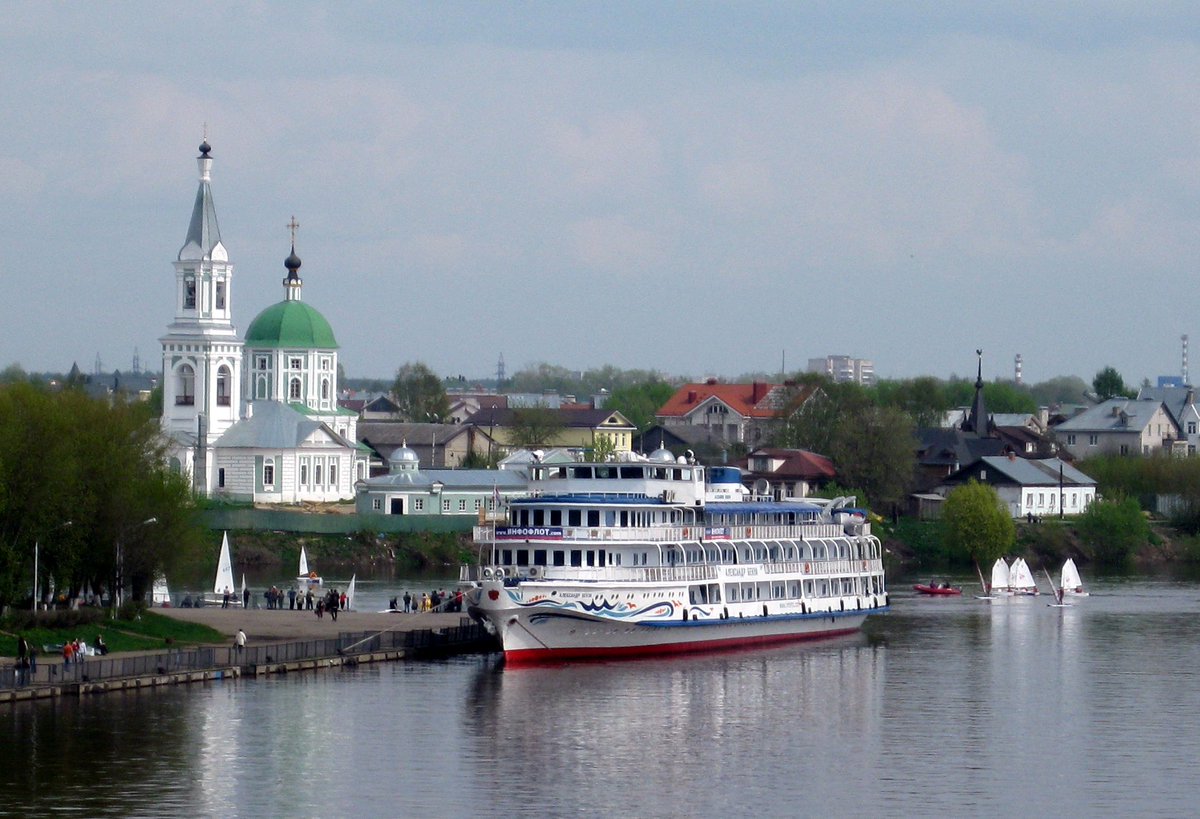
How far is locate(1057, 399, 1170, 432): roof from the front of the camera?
17825 centimetres

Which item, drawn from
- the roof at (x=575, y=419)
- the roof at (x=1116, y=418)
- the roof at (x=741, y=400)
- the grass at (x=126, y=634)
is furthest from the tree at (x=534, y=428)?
the grass at (x=126, y=634)

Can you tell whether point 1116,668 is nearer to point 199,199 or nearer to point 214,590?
point 214,590

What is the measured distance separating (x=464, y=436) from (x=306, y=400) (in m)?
28.4

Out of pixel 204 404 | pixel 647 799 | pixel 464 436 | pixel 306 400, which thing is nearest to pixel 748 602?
pixel 647 799

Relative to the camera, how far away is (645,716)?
190ft

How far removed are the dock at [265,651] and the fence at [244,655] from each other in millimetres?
25

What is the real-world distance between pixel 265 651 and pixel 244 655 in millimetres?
791

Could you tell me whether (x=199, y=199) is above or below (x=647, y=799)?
above

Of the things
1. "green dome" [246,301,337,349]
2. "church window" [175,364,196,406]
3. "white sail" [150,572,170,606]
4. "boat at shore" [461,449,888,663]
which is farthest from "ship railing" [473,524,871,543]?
"green dome" [246,301,337,349]

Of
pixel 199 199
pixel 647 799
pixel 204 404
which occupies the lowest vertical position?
pixel 647 799

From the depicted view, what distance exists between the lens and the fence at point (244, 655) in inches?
2240

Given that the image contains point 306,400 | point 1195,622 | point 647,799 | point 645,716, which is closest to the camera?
point 647,799

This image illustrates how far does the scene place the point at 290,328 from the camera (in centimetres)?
14725

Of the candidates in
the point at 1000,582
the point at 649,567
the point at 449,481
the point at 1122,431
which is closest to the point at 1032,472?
the point at 1122,431
